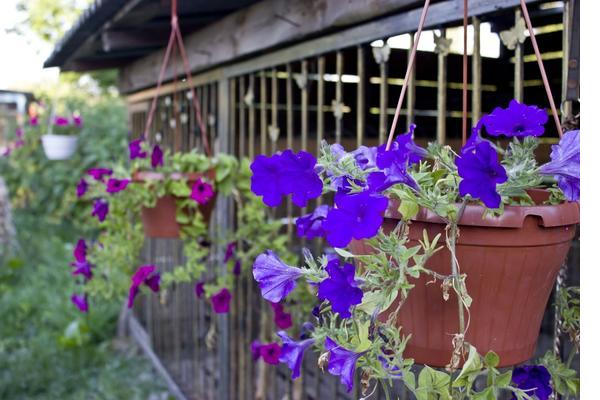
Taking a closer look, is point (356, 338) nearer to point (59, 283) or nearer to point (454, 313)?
point (454, 313)

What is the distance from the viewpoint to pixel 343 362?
0.88m

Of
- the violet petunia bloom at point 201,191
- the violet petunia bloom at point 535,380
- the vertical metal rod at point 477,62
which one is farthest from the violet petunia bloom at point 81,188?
the violet petunia bloom at point 535,380

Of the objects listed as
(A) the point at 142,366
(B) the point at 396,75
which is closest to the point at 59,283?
(A) the point at 142,366

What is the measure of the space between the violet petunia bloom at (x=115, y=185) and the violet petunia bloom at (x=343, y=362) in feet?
4.11

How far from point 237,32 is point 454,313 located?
2003 mm

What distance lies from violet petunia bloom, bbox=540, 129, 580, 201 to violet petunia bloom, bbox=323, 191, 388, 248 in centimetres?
23

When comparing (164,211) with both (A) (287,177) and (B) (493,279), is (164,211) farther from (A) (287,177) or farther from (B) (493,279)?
(B) (493,279)

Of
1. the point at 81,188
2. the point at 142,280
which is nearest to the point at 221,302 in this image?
the point at 142,280

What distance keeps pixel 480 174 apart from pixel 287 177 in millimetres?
260

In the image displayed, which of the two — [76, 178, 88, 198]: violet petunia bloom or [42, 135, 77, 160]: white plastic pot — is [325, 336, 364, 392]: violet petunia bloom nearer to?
[76, 178, 88, 198]: violet petunia bloom

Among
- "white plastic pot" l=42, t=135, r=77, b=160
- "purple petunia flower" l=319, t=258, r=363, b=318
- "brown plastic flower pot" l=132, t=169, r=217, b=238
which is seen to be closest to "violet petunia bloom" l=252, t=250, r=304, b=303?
"purple petunia flower" l=319, t=258, r=363, b=318

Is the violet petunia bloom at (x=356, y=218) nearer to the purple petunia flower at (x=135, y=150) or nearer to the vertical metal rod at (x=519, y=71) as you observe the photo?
the vertical metal rod at (x=519, y=71)

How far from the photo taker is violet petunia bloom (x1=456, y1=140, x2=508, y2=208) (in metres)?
0.78

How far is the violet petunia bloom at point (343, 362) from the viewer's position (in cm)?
87
